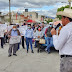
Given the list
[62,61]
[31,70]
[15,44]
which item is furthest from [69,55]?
[15,44]

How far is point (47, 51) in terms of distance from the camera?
8992 mm

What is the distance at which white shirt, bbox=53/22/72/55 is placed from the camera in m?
2.21

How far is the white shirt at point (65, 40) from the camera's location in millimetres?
2205

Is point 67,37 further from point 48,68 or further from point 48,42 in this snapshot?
point 48,42

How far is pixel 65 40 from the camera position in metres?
2.23

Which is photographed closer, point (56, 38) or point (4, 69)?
point (56, 38)

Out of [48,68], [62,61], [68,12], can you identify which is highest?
[68,12]

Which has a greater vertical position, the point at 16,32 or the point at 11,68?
the point at 16,32

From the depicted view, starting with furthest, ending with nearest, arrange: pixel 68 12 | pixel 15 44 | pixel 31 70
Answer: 1. pixel 15 44
2. pixel 31 70
3. pixel 68 12

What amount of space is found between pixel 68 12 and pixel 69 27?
295 mm

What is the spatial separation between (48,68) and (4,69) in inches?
65.9

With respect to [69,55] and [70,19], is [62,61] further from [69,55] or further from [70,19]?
[70,19]

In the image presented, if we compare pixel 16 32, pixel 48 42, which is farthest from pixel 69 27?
pixel 48 42

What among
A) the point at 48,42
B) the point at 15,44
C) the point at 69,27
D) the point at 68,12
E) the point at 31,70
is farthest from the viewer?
the point at 48,42
